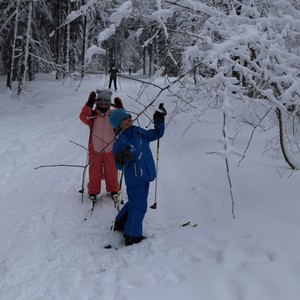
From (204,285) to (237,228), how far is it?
1.18 meters

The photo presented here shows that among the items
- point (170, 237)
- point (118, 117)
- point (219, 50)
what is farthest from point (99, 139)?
point (219, 50)

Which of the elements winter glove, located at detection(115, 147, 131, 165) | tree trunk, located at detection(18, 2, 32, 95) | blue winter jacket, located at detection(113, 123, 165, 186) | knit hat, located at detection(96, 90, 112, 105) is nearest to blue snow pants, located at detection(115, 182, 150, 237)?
blue winter jacket, located at detection(113, 123, 165, 186)

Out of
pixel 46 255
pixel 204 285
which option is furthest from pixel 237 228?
pixel 46 255

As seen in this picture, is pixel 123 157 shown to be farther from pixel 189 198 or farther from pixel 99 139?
pixel 189 198

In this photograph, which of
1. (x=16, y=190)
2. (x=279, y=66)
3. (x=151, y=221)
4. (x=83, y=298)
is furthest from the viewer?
(x=16, y=190)

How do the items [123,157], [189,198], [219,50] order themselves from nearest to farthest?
[219,50] < [123,157] < [189,198]

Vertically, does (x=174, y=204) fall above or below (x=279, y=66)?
below

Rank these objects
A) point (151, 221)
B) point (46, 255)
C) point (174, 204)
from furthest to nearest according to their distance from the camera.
Answer: point (174, 204)
point (151, 221)
point (46, 255)

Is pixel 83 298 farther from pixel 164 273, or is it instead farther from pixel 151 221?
pixel 151 221

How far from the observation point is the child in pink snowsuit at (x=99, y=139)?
6.14 metres

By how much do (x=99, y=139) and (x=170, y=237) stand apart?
2161 mm

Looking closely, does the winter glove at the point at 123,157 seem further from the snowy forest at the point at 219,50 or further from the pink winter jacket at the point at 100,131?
the pink winter jacket at the point at 100,131

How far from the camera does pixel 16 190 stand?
6.91m

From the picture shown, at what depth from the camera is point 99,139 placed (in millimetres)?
6164
